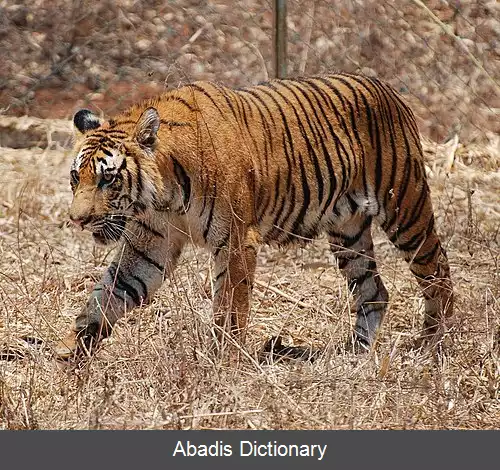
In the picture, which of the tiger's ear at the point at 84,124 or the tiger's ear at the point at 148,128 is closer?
the tiger's ear at the point at 148,128

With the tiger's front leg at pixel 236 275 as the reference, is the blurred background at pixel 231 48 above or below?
below

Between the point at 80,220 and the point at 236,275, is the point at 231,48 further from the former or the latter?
the point at 80,220

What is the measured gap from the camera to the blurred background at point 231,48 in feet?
30.4

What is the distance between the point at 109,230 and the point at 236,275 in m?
0.60

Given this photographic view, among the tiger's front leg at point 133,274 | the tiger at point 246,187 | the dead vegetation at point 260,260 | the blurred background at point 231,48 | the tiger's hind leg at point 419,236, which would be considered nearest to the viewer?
the dead vegetation at point 260,260

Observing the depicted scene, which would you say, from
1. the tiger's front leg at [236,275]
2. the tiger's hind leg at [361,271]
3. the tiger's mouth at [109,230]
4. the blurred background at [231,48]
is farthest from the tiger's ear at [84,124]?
the blurred background at [231,48]

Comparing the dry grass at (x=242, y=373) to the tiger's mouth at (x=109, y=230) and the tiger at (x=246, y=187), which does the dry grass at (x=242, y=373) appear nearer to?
the tiger at (x=246, y=187)

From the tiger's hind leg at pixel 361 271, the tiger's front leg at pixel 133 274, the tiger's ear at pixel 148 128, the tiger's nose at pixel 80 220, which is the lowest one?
the tiger's hind leg at pixel 361 271

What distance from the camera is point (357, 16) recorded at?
957 centimetres

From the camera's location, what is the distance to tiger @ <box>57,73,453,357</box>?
4.99 meters

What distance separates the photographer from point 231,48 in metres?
9.75

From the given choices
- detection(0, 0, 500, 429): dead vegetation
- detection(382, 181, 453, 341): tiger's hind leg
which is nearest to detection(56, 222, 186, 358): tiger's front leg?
detection(0, 0, 500, 429): dead vegetation

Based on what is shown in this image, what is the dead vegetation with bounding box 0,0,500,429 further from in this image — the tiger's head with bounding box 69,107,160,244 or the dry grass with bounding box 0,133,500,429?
the tiger's head with bounding box 69,107,160,244

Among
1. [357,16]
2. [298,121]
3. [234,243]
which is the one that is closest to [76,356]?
[234,243]
